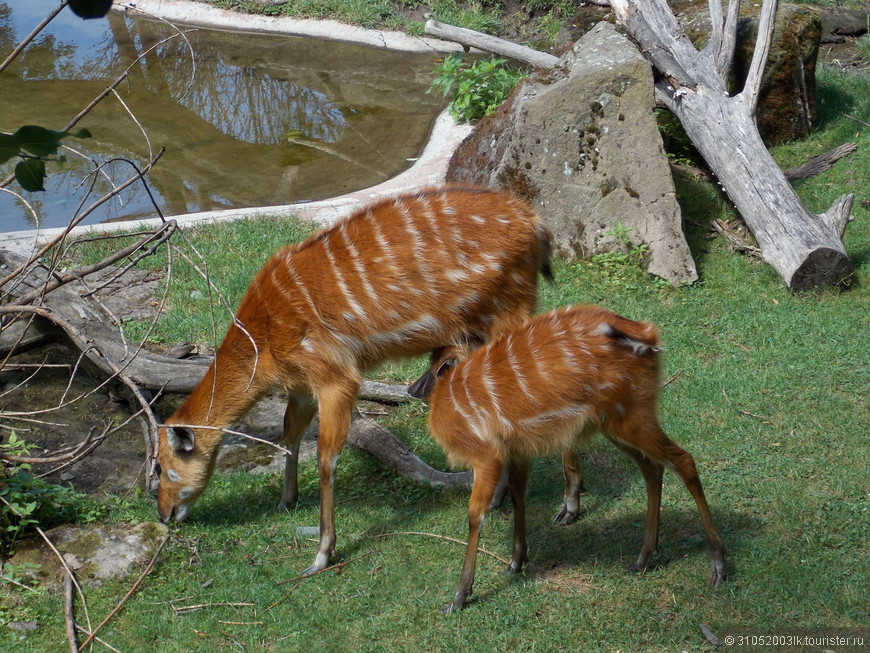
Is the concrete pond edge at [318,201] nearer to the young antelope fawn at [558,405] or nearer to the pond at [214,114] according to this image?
the pond at [214,114]

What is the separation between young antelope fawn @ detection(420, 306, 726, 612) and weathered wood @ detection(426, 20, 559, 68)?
656cm

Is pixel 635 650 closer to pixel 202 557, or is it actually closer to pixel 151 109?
pixel 202 557

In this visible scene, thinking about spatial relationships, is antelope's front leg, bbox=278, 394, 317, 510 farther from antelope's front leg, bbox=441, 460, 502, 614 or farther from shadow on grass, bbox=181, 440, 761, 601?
antelope's front leg, bbox=441, 460, 502, 614

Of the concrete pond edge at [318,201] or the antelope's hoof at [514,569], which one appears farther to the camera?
the concrete pond edge at [318,201]

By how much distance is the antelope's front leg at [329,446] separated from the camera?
4.18 m

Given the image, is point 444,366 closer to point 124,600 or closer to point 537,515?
point 537,515

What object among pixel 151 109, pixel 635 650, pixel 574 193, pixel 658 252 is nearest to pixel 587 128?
pixel 574 193

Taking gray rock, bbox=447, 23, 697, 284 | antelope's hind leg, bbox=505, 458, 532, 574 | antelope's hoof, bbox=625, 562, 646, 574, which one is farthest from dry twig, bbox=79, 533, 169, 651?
gray rock, bbox=447, 23, 697, 284

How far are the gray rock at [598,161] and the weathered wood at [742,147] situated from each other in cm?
53

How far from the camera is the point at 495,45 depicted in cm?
1041

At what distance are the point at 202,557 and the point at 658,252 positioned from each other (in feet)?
12.6

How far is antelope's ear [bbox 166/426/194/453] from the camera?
4234 millimetres

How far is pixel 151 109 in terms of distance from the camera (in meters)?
11.6

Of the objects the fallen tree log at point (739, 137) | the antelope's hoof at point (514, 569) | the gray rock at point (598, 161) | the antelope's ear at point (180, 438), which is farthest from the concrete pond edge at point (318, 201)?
the antelope's hoof at point (514, 569)
